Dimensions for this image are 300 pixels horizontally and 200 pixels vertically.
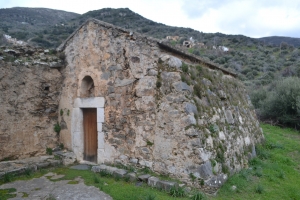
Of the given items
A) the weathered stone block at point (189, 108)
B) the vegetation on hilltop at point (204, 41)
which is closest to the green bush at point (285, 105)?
the vegetation on hilltop at point (204, 41)

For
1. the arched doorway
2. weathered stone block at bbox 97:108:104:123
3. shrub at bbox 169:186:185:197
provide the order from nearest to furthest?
shrub at bbox 169:186:185:197, weathered stone block at bbox 97:108:104:123, the arched doorway

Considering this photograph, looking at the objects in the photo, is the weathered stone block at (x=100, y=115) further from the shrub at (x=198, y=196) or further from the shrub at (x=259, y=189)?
the shrub at (x=259, y=189)

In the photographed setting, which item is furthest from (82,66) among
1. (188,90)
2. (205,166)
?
(205,166)

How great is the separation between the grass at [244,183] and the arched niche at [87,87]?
219cm

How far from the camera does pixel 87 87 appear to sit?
6.84 meters

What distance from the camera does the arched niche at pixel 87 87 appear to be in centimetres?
669

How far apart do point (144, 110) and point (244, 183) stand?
2.85 metres

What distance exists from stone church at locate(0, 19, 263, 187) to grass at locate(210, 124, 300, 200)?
0.95 feet

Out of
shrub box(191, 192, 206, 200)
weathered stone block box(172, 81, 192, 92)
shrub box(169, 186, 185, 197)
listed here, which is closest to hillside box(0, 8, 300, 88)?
weathered stone block box(172, 81, 192, 92)

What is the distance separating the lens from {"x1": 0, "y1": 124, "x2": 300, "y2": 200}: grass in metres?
4.30

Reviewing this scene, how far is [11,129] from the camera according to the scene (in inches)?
247

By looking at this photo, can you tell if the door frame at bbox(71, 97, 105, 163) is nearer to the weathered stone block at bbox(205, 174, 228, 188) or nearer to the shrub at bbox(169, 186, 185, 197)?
the shrub at bbox(169, 186, 185, 197)

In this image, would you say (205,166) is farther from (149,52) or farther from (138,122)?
(149,52)

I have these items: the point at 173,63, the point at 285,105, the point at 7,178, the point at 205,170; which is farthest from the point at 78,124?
the point at 285,105
